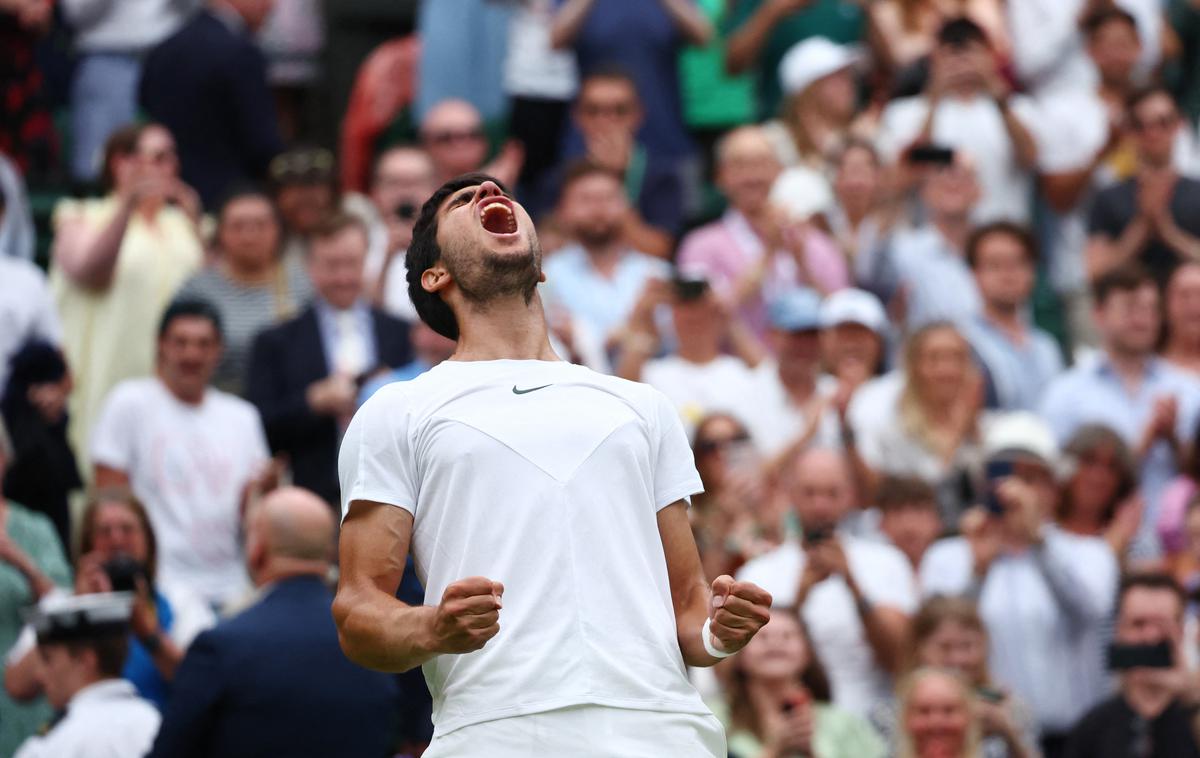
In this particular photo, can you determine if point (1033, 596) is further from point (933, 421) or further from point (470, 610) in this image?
point (470, 610)

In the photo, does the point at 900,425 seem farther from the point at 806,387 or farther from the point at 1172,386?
the point at 1172,386

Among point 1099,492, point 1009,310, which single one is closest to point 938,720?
point 1099,492

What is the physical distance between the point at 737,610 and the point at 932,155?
7318mm

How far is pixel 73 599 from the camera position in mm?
7348

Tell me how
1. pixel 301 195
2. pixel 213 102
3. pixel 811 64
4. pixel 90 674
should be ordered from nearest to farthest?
pixel 90 674
pixel 301 195
pixel 213 102
pixel 811 64

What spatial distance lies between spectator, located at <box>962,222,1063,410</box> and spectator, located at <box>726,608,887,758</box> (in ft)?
8.94

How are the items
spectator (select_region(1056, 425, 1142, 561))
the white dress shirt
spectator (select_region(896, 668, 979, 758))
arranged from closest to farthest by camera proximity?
the white dress shirt < spectator (select_region(896, 668, 979, 758)) < spectator (select_region(1056, 425, 1142, 561))

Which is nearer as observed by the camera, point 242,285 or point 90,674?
point 90,674

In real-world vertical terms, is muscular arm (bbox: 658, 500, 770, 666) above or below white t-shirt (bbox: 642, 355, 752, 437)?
above

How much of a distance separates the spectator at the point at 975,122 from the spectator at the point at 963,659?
149 inches

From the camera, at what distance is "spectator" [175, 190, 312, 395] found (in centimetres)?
1006

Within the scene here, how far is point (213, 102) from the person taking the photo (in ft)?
37.6

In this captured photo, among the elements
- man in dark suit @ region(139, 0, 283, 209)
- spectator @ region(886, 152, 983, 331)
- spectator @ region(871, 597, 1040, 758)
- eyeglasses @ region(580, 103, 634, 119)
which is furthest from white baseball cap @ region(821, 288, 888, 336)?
man in dark suit @ region(139, 0, 283, 209)

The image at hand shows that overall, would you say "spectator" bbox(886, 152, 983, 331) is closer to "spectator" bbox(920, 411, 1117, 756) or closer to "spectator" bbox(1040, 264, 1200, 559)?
"spectator" bbox(1040, 264, 1200, 559)
